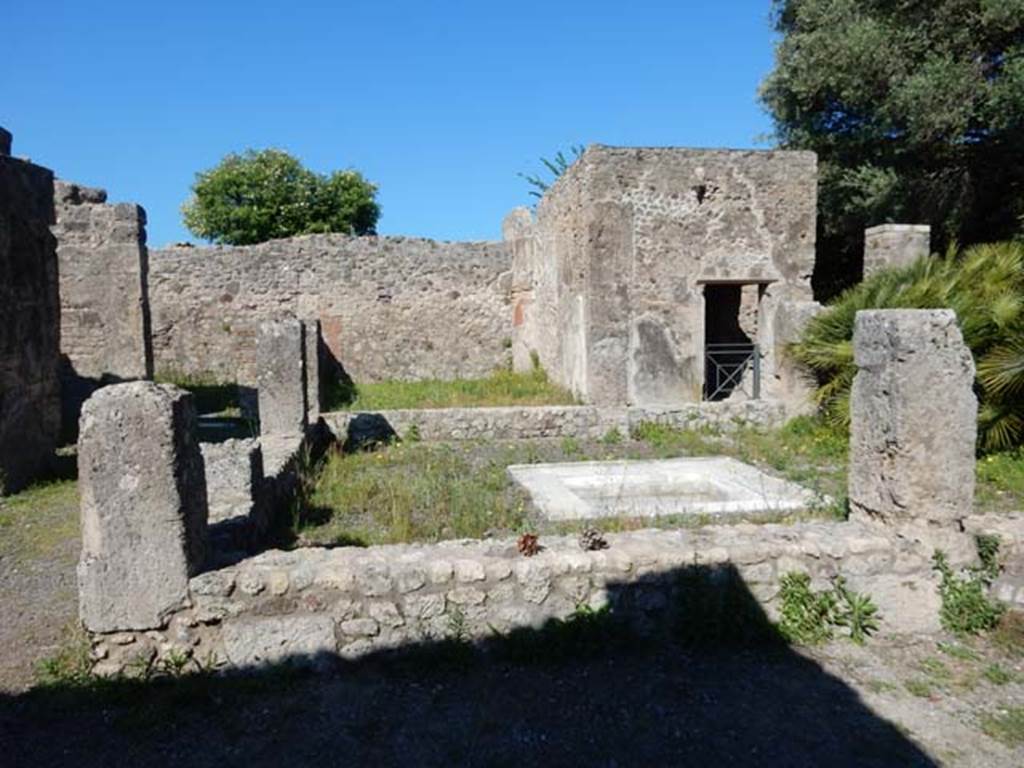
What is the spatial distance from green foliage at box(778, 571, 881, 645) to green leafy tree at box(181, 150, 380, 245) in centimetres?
2496

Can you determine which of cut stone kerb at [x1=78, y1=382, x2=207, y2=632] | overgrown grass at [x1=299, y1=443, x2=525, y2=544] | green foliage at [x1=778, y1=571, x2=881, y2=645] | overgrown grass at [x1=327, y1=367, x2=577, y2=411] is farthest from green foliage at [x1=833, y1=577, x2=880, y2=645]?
overgrown grass at [x1=327, y1=367, x2=577, y2=411]

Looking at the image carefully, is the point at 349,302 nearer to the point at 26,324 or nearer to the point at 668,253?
the point at 668,253

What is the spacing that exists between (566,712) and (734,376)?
10.7 m

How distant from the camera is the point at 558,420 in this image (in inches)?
419

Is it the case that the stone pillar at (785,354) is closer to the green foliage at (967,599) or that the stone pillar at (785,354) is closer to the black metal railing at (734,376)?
the black metal railing at (734,376)

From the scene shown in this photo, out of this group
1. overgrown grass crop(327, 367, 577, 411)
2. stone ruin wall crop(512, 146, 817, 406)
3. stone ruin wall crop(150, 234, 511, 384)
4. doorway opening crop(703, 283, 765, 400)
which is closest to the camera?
stone ruin wall crop(512, 146, 817, 406)

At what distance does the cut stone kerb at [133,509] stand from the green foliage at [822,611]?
314 centimetres

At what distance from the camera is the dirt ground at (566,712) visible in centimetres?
303

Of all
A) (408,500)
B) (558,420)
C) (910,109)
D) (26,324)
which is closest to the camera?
(408,500)

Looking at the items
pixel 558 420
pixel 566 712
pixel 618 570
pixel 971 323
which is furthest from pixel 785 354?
pixel 566 712

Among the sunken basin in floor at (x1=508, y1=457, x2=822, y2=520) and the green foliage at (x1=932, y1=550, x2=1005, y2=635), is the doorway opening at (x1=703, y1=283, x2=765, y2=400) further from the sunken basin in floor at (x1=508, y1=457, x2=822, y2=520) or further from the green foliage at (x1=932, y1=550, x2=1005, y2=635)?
the green foliage at (x1=932, y1=550, x2=1005, y2=635)

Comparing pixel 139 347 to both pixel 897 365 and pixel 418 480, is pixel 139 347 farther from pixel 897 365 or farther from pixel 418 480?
pixel 897 365

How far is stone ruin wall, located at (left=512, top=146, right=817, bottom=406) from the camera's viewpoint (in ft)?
38.1

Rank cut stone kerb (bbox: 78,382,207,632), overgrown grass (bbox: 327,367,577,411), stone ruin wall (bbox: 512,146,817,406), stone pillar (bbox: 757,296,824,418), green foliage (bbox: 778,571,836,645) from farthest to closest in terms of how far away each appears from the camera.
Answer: overgrown grass (bbox: 327,367,577,411) < stone ruin wall (bbox: 512,146,817,406) < stone pillar (bbox: 757,296,824,418) < green foliage (bbox: 778,571,836,645) < cut stone kerb (bbox: 78,382,207,632)
